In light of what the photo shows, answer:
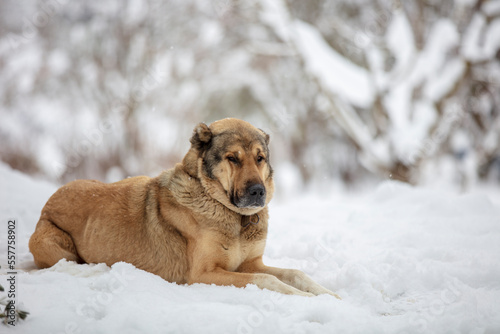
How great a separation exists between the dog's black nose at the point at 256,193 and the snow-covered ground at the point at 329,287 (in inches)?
28.6

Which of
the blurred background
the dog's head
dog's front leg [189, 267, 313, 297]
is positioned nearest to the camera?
dog's front leg [189, 267, 313, 297]

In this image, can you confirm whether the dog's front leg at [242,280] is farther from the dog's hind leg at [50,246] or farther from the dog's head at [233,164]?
the dog's hind leg at [50,246]

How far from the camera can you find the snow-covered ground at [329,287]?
8.03ft

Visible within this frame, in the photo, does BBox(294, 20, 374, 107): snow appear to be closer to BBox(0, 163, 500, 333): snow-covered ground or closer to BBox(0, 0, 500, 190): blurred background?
BBox(0, 0, 500, 190): blurred background

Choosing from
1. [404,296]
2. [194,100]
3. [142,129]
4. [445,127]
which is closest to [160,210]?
[404,296]

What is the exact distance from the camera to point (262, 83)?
66.4 feet

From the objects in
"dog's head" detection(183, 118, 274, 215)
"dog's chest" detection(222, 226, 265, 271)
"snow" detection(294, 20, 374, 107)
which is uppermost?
"snow" detection(294, 20, 374, 107)

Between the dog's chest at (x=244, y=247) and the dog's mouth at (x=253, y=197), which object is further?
the dog's chest at (x=244, y=247)

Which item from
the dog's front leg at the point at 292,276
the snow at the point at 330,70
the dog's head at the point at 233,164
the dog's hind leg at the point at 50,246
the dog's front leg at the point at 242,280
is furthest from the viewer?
the snow at the point at 330,70

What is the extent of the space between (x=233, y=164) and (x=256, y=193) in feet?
1.23

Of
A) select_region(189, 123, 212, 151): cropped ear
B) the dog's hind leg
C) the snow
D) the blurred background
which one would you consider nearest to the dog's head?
select_region(189, 123, 212, 151): cropped ear

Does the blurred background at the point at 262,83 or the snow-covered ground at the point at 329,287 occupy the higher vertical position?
the blurred background at the point at 262,83

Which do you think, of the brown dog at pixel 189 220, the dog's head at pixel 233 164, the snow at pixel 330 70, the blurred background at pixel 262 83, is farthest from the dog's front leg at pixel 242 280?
the snow at pixel 330 70

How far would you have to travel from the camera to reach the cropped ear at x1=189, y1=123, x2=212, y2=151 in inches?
148
